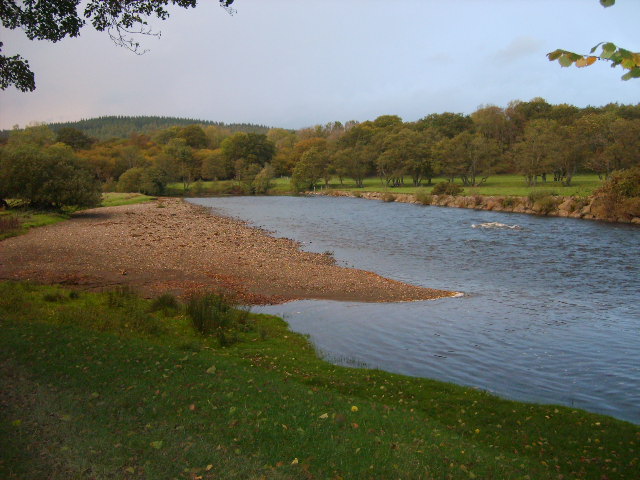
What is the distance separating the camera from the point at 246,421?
7215 millimetres

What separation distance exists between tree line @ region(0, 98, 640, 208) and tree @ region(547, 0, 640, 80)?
48466 millimetres

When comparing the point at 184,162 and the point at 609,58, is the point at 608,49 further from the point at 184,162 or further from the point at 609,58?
the point at 184,162

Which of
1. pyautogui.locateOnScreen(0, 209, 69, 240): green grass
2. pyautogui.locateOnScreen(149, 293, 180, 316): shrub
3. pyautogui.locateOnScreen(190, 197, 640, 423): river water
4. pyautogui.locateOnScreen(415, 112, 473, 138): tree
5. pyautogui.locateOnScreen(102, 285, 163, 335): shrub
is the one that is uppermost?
pyautogui.locateOnScreen(415, 112, 473, 138): tree

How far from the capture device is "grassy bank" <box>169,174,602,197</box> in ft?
223

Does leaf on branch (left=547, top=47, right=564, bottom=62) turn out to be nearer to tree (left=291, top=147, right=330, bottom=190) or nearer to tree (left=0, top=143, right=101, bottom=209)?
tree (left=0, top=143, right=101, bottom=209)

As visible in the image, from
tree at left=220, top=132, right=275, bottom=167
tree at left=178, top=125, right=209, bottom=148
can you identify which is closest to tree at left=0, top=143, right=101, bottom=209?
tree at left=220, top=132, right=275, bottom=167

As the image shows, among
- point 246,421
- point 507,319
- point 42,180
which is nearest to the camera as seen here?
point 246,421

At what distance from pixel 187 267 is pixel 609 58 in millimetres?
20686

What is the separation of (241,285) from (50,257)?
9.97m

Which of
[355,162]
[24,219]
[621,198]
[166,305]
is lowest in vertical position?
[24,219]

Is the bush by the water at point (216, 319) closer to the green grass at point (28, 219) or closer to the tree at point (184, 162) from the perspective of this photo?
the green grass at point (28, 219)

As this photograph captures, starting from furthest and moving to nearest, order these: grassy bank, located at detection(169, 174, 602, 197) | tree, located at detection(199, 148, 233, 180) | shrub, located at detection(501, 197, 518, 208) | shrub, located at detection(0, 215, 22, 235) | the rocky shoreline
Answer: tree, located at detection(199, 148, 233, 180), grassy bank, located at detection(169, 174, 602, 197), shrub, located at detection(501, 197, 518, 208), the rocky shoreline, shrub, located at detection(0, 215, 22, 235)

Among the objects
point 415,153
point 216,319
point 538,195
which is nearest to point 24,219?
point 216,319

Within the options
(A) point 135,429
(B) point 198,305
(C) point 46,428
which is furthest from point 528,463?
(B) point 198,305
